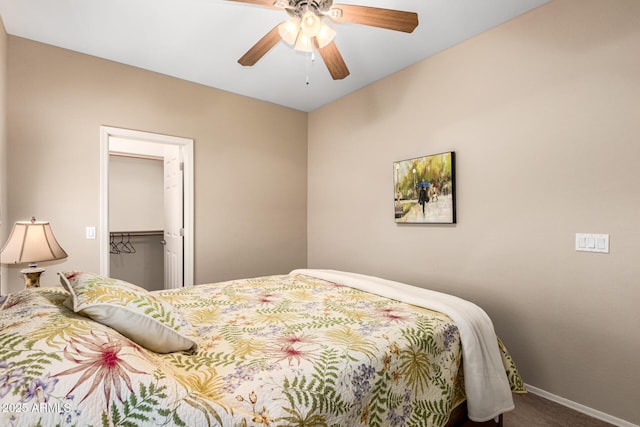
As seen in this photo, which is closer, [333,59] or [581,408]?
[581,408]

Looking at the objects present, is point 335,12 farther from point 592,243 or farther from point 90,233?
point 90,233

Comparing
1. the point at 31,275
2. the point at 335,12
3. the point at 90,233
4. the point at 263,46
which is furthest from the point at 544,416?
the point at 90,233

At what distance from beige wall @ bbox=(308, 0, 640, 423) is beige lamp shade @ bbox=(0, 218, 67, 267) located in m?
2.83

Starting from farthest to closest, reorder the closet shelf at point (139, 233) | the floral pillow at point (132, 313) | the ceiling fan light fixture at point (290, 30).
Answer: the closet shelf at point (139, 233)
the ceiling fan light fixture at point (290, 30)
the floral pillow at point (132, 313)

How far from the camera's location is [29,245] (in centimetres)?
207

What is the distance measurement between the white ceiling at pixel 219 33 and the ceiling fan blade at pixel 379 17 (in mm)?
498

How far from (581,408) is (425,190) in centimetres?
186

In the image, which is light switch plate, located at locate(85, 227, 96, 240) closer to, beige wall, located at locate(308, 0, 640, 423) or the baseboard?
beige wall, located at locate(308, 0, 640, 423)

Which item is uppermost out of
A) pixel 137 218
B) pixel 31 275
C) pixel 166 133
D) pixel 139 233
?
pixel 166 133

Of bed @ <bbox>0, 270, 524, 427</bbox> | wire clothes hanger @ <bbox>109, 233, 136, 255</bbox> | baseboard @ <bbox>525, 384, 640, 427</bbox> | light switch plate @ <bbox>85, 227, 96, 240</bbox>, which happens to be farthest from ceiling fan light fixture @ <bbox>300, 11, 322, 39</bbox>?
wire clothes hanger @ <bbox>109, 233, 136, 255</bbox>

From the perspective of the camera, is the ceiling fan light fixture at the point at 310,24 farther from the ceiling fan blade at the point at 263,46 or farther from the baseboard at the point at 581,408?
the baseboard at the point at 581,408

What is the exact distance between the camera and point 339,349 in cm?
123

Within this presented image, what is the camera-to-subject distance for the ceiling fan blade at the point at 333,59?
207 cm

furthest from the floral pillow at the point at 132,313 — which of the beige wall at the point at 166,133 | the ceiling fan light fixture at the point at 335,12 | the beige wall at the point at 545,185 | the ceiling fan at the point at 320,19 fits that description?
the beige wall at the point at 545,185
